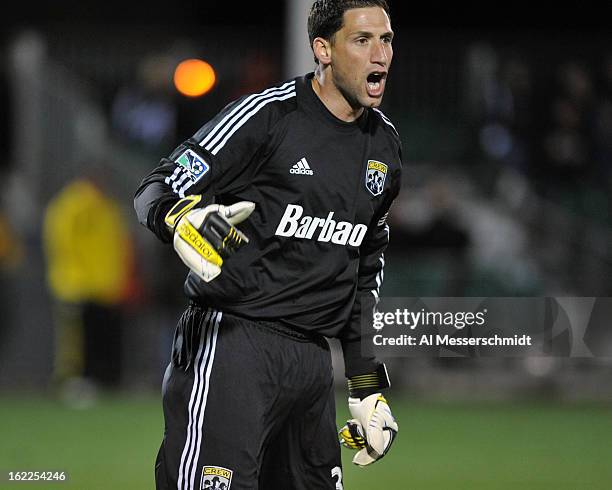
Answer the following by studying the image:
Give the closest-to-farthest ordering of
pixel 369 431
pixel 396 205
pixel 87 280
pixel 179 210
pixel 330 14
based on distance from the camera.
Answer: pixel 179 210 → pixel 330 14 → pixel 369 431 → pixel 87 280 → pixel 396 205

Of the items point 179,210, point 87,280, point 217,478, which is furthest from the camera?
point 87,280

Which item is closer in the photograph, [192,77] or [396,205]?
[192,77]

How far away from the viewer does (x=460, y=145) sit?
13.8 meters

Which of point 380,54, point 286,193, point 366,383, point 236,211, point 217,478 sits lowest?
point 217,478

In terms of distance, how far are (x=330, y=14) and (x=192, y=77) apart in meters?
6.82

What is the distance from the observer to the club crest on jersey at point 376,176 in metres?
4.52

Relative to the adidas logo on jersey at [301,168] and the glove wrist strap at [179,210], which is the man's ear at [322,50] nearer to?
the adidas logo on jersey at [301,168]

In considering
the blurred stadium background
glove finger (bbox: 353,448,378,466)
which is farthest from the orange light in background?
glove finger (bbox: 353,448,378,466)

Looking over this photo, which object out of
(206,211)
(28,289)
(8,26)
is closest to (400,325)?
(206,211)

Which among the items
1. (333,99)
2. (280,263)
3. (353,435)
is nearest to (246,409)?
(280,263)

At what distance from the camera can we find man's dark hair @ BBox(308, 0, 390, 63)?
14.6 ft

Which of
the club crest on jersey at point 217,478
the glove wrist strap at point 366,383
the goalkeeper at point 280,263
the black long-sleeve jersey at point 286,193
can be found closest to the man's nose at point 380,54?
the goalkeeper at point 280,263

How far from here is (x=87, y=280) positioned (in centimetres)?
1199

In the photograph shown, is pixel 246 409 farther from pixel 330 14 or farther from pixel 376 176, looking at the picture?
pixel 330 14
